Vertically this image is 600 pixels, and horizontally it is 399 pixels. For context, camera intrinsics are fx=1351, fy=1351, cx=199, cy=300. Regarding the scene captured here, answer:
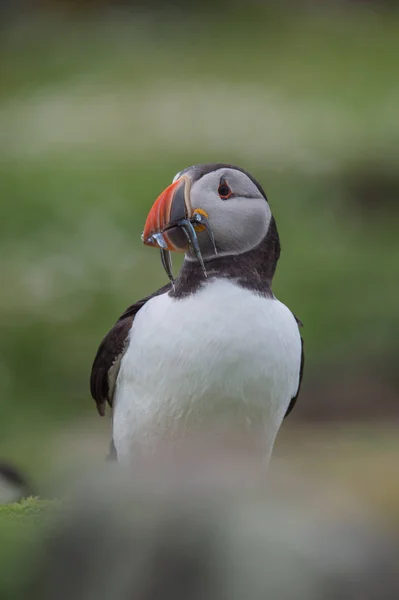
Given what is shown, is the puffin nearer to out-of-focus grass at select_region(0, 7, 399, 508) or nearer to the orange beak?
the orange beak

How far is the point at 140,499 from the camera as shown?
3.29 m

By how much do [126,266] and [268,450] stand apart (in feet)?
30.2

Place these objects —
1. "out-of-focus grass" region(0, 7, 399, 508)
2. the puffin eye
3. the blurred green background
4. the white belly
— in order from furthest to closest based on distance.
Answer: "out-of-focus grass" region(0, 7, 399, 508) → the blurred green background → the puffin eye → the white belly

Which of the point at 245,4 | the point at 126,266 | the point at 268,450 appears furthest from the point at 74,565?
the point at 245,4

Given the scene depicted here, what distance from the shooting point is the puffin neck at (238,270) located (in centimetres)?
510

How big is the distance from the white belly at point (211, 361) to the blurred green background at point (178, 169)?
98 centimetres

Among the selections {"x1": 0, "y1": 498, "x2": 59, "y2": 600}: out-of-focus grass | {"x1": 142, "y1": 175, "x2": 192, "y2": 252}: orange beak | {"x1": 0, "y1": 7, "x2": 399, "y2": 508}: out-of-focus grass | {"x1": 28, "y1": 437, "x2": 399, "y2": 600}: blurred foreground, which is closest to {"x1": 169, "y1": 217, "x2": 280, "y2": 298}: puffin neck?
{"x1": 142, "y1": 175, "x2": 192, "y2": 252}: orange beak

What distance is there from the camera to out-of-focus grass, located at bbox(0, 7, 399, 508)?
13.6 meters

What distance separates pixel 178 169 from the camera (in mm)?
16609

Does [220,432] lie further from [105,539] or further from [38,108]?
[38,108]

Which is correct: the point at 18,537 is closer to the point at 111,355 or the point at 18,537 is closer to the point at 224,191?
the point at 111,355

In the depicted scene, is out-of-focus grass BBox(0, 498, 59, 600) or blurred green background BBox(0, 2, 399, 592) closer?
out-of-focus grass BBox(0, 498, 59, 600)

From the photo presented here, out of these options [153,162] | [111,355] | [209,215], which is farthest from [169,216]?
[153,162]

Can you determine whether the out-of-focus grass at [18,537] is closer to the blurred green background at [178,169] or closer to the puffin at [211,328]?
the puffin at [211,328]
